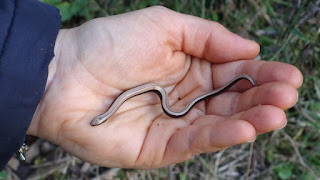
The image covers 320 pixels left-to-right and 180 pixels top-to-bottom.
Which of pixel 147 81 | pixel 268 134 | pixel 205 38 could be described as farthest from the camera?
pixel 268 134

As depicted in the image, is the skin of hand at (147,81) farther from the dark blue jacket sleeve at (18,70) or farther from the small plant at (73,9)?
the small plant at (73,9)

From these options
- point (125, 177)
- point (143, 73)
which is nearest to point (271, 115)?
point (143, 73)

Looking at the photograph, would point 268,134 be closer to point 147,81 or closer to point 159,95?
point 159,95

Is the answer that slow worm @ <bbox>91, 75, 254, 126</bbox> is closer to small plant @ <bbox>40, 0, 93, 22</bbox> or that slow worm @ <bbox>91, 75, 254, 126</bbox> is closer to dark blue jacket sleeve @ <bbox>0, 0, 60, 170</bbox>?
dark blue jacket sleeve @ <bbox>0, 0, 60, 170</bbox>

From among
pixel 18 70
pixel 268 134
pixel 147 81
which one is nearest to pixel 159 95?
pixel 147 81

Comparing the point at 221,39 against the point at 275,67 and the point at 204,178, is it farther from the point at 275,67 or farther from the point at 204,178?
the point at 204,178
